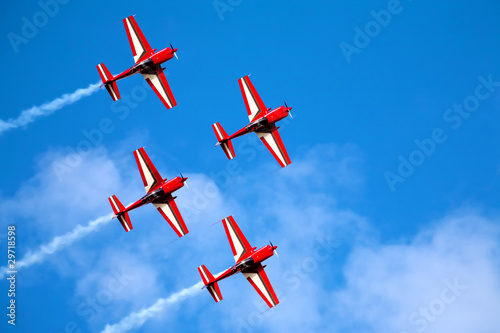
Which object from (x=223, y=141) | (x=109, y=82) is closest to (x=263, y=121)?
(x=223, y=141)

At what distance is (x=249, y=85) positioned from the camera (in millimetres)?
88875

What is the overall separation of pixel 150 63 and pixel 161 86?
10.1ft

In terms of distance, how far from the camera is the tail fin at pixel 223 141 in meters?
86.2

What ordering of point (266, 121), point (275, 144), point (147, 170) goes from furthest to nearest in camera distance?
point (275, 144) < point (266, 121) < point (147, 170)

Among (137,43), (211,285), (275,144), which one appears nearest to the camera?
(211,285)

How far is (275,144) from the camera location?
→ 88375 mm

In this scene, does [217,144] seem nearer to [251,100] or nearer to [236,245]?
[251,100]

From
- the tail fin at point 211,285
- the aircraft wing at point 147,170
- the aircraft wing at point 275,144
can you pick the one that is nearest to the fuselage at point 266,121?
the aircraft wing at point 275,144

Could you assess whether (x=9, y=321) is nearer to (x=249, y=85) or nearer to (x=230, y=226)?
(x=230, y=226)

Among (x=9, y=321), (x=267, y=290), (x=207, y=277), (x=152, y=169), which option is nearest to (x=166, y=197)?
(x=152, y=169)

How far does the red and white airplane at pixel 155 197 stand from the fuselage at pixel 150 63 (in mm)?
9358

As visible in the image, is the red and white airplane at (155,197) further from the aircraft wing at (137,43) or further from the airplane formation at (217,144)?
the aircraft wing at (137,43)

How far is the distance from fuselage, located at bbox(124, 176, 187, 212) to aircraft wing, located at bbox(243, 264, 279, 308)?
13.3 m

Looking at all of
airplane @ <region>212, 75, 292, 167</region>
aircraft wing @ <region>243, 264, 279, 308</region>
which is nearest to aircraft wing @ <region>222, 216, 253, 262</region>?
aircraft wing @ <region>243, 264, 279, 308</region>
